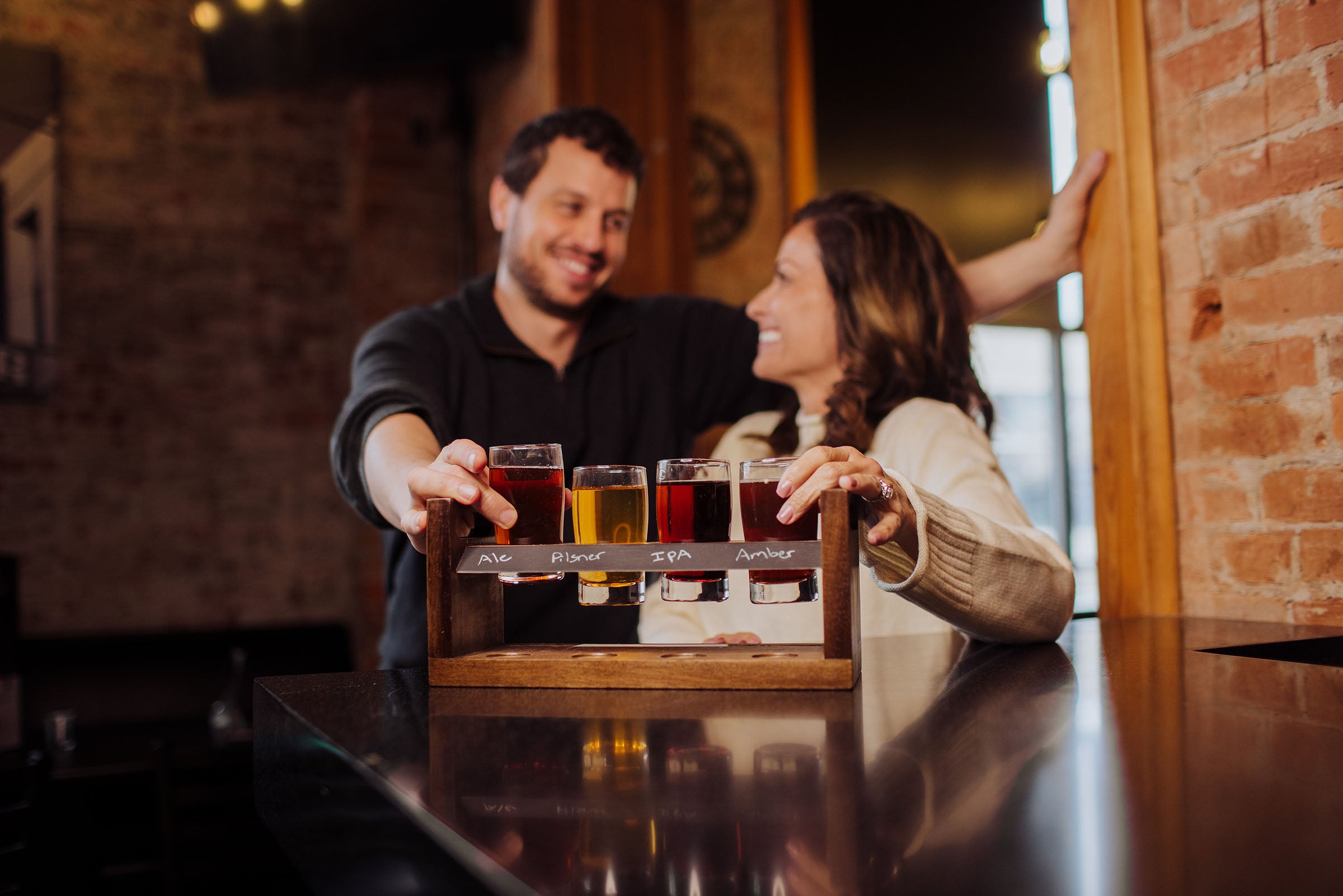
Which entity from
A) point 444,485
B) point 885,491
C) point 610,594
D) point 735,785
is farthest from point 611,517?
point 735,785

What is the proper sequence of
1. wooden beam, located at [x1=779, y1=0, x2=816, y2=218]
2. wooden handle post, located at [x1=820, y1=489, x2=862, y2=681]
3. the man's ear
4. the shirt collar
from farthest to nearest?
wooden beam, located at [x1=779, y1=0, x2=816, y2=218]
the man's ear
the shirt collar
wooden handle post, located at [x1=820, y1=489, x2=862, y2=681]

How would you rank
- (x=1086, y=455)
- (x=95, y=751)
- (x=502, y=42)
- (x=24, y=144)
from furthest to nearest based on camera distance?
(x=1086, y=455) → (x=24, y=144) → (x=502, y=42) → (x=95, y=751)

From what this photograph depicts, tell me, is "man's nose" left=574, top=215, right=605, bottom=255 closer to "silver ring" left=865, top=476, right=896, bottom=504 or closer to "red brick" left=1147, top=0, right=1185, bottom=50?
"red brick" left=1147, top=0, right=1185, bottom=50

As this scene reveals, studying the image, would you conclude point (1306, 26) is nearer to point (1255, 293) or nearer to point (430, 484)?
point (1255, 293)

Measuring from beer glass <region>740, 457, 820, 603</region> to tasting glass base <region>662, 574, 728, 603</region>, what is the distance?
40 mm

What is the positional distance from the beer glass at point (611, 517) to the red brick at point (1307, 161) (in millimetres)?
1033

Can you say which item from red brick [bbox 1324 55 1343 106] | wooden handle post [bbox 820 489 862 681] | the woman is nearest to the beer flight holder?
wooden handle post [bbox 820 489 862 681]

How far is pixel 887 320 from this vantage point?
5.91 ft

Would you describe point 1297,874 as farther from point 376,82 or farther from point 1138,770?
point 376,82

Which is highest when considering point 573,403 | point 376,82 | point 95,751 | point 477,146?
point 376,82

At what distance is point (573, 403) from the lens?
7.26ft

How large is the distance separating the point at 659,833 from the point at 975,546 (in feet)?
2.41

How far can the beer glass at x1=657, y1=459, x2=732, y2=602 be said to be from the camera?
1161mm

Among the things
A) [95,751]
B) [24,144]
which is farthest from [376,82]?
[95,751]
